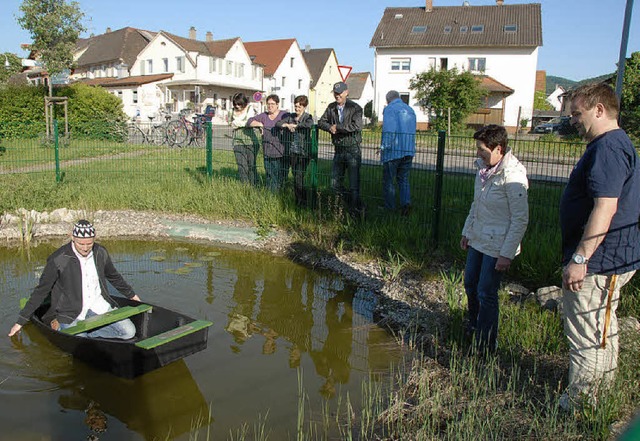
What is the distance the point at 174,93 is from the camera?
164 ft

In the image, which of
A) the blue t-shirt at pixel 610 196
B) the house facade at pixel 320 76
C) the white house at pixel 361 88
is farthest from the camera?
the white house at pixel 361 88

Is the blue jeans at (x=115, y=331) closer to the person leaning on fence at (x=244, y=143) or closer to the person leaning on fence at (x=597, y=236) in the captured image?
the person leaning on fence at (x=597, y=236)

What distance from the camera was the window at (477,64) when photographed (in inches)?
1753

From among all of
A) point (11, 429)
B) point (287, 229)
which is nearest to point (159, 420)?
point (11, 429)

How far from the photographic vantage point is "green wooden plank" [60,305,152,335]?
191 inches

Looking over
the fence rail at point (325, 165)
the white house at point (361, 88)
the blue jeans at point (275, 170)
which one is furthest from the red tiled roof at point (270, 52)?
the blue jeans at point (275, 170)

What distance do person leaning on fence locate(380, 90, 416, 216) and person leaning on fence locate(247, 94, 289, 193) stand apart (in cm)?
206

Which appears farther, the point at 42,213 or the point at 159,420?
the point at 42,213

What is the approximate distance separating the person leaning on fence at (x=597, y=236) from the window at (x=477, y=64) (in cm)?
4393

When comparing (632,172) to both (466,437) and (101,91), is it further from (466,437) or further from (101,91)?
(101,91)

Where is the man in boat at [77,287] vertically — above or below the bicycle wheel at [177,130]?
below

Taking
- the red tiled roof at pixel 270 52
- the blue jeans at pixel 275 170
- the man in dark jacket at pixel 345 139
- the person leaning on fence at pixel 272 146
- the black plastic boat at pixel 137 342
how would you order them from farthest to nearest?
the red tiled roof at pixel 270 52 → the blue jeans at pixel 275 170 → the person leaning on fence at pixel 272 146 → the man in dark jacket at pixel 345 139 → the black plastic boat at pixel 137 342

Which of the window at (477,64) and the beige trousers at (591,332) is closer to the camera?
the beige trousers at (591,332)

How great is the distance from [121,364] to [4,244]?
5.87 metres
